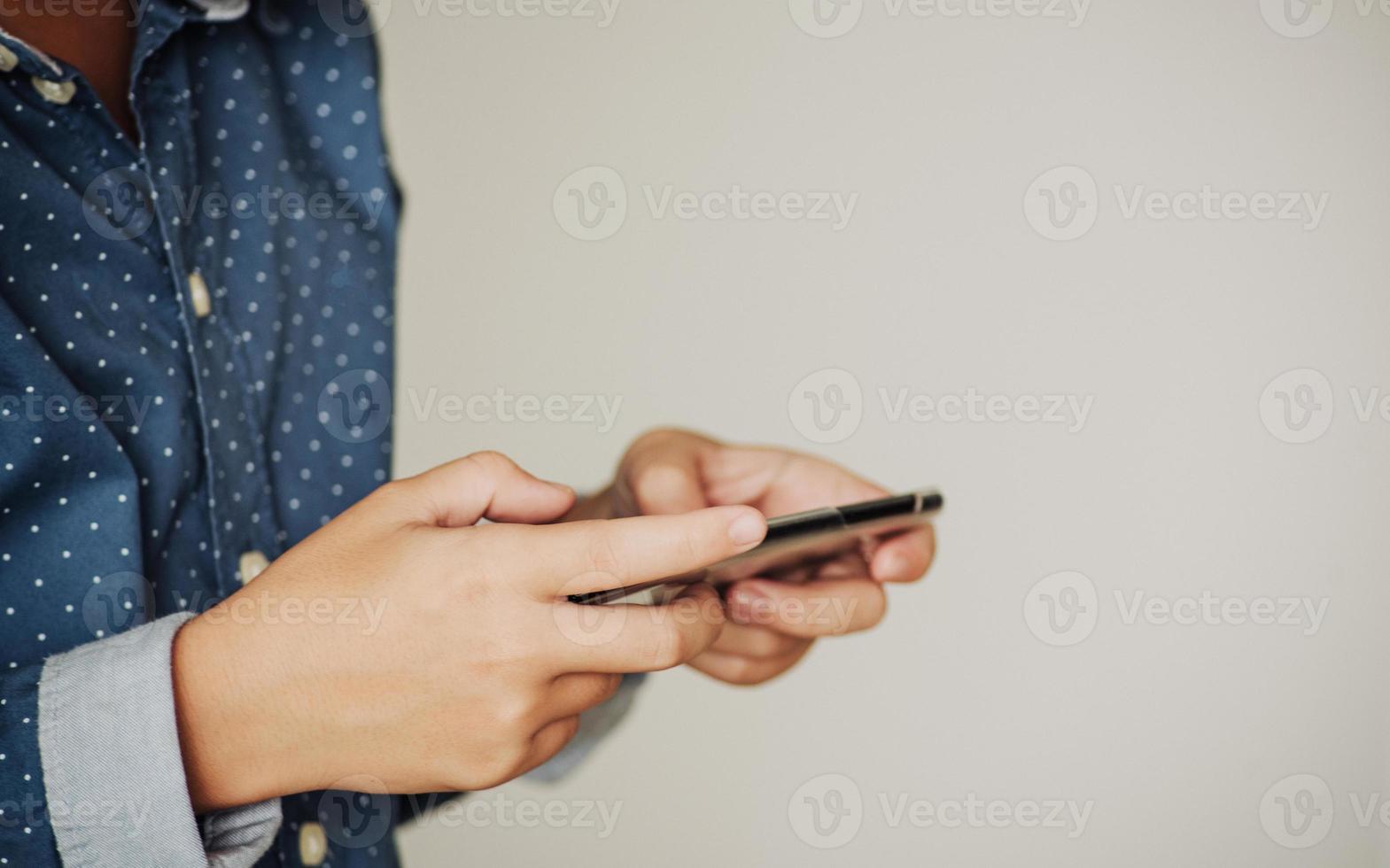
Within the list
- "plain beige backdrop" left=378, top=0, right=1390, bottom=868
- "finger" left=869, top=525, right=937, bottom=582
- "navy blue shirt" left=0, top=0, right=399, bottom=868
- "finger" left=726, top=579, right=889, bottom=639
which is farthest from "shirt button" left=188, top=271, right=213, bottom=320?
"plain beige backdrop" left=378, top=0, right=1390, bottom=868

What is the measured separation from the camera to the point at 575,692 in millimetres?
616

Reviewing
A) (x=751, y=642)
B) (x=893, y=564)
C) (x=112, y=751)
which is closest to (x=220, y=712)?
(x=112, y=751)

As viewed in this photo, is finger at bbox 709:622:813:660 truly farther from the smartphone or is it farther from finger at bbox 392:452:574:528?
finger at bbox 392:452:574:528

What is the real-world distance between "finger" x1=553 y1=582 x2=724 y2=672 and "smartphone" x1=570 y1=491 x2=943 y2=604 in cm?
1

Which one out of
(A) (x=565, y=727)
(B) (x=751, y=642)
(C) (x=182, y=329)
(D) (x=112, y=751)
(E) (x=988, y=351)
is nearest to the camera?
(D) (x=112, y=751)

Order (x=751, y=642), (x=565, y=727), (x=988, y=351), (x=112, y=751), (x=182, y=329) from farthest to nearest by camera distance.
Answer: (x=988, y=351) < (x=751, y=642) < (x=182, y=329) < (x=565, y=727) < (x=112, y=751)

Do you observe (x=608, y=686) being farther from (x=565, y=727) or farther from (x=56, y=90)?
(x=56, y=90)

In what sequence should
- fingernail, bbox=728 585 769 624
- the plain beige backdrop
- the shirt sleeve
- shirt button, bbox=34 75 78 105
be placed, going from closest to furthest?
1. the shirt sleeve
2. shirt button, bbox=34 75 78 105
3. fingernail, bbox=728 585 769 624
4. the plain beige backdrop

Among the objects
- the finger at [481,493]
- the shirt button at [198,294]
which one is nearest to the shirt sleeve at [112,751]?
the finger at [481,493]

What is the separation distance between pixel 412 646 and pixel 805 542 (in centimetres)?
30

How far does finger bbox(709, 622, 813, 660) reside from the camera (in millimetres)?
885

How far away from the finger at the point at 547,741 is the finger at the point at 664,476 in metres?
0.26

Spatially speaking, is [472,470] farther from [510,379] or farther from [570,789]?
[570,789]

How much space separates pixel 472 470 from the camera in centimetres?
63
